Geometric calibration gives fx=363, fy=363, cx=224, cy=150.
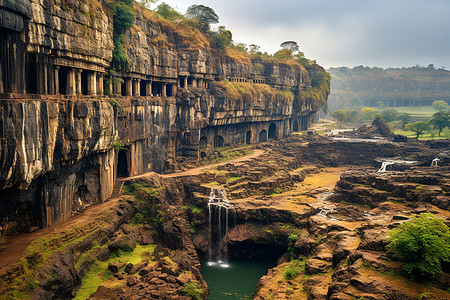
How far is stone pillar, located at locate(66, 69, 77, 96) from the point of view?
2625 cm

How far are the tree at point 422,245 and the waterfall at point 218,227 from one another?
18529 mm

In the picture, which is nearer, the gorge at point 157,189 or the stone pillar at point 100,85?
the gorge at point 157,189

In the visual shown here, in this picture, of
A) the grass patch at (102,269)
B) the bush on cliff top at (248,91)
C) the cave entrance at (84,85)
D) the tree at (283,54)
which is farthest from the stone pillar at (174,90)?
the tree at (283,54)

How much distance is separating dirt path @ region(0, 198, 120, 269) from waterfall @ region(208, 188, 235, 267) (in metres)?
10.5

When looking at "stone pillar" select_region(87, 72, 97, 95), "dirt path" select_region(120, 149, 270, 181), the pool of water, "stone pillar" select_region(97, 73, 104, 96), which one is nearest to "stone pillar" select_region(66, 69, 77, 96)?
"stone pillar" select_region(87, 72, 97, 95)

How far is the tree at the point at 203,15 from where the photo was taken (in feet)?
173

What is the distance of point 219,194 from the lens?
3716 cm

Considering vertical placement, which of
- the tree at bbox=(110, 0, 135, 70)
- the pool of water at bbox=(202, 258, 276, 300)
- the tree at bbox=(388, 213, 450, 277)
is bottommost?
the pool of water at bbox=(202, 258, 276, 300)

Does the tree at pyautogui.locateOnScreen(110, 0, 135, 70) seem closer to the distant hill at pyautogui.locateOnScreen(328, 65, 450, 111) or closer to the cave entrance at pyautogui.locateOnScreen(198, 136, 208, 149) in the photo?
the cave entrance at pyautogui.locateOnScreen(198, 136, 208, 149)

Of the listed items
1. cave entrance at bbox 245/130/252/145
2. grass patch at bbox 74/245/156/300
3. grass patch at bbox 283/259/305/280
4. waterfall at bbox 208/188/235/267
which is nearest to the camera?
grass patch at bbox 74/245/156/300

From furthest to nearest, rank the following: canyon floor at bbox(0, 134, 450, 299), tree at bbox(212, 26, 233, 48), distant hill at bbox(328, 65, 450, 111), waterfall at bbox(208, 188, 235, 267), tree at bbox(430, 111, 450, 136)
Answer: distant hill at bbox(328, 65, 450, 111)
tree at bbox(430, 111, 450, 136)
tree at bbox(212, 26, 233, 48)
waterfall at bbox(208, 188, 235, 267)
canyon floor at bbox(0, 134, 450, 299)

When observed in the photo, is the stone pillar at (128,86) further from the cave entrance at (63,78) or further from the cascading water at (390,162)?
the cascading water at (390,162)

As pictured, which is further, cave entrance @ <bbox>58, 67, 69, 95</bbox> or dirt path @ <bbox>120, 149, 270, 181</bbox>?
dirt path @ <bbox>120, 149, 270, 181</bbox>

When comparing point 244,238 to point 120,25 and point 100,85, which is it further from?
point 120,25
